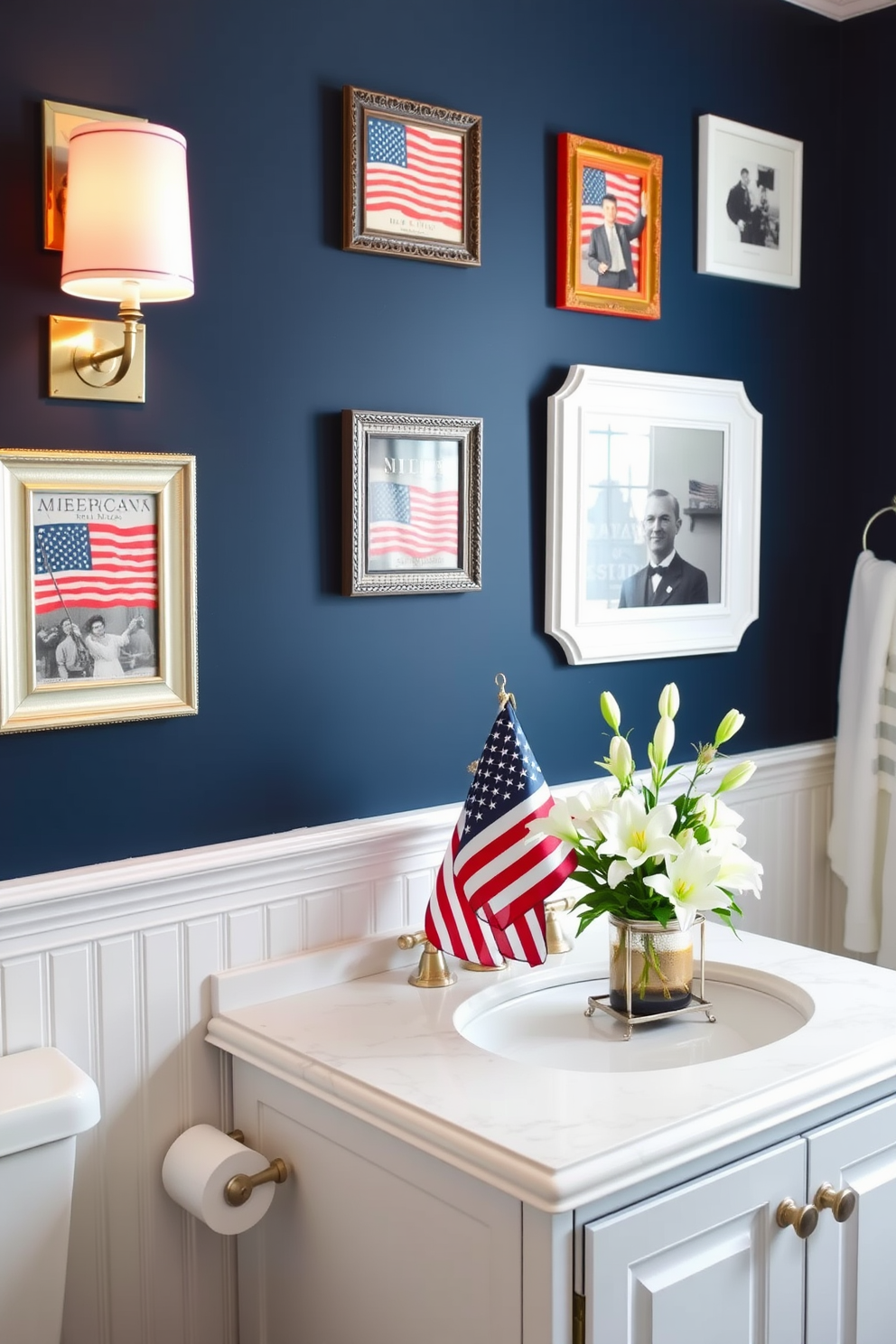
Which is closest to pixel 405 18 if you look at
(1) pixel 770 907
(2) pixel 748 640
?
(2) pixel 748 640

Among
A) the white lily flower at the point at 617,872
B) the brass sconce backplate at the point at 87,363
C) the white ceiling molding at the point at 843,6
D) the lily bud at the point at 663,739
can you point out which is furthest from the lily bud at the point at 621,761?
the white ceiling molding at the point at 843,6

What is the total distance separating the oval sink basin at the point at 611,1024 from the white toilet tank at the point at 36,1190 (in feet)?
1.66

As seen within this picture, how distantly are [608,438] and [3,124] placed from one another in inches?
42.1

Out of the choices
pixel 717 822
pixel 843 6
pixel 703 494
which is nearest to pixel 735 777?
pixel 717 822

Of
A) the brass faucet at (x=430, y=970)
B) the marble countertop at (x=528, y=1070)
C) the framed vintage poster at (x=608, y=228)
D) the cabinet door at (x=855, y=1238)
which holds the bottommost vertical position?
the cabinet door at (x=855, y=1238)

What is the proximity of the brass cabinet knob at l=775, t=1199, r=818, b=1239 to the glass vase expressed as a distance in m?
0.31

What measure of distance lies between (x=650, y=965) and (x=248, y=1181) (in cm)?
59

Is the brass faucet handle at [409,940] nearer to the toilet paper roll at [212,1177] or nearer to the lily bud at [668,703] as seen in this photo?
the toilet paper roll at [212,1177]

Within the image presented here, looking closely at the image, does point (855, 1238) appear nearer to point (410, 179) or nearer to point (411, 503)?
point (411, 503)

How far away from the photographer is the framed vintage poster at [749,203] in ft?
7.80

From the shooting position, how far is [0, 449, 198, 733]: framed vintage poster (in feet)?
5.24

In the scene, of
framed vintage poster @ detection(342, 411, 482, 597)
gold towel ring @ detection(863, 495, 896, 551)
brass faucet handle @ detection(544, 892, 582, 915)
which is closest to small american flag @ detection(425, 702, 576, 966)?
brass faucet handle @ detection(544, 892, 582, 915)

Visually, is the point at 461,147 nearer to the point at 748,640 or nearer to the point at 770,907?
the point at 748,640

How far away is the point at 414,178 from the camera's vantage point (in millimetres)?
1943
